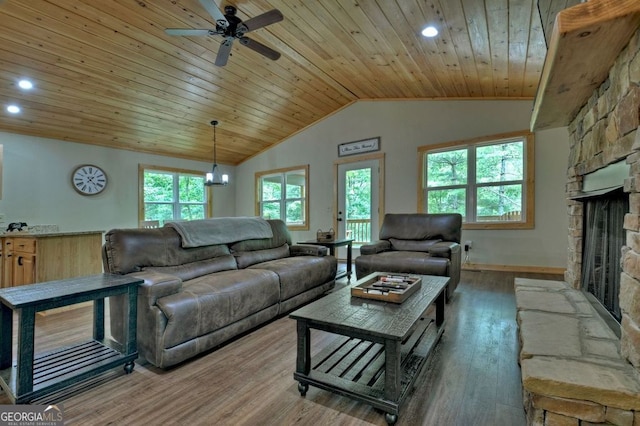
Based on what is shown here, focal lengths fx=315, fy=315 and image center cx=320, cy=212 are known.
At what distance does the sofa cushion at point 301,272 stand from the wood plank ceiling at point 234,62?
2.58 metres

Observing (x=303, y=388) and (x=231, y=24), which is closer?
(x=303, y=388)

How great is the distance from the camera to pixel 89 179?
224 inches

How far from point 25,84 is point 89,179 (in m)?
2.13

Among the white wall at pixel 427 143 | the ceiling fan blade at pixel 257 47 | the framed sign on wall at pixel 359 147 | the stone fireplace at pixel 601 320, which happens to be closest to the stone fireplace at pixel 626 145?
the stone fireplace at pixel 601 320

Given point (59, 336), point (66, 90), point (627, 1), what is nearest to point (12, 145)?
point (66, 90)

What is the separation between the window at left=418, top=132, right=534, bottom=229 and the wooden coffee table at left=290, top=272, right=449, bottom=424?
3.45 meters

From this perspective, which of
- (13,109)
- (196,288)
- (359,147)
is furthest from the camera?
(359,147)

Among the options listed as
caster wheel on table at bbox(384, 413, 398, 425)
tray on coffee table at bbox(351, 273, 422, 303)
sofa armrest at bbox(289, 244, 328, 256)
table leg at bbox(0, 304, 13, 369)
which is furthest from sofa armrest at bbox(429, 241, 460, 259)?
table leg at bbox(0, 304, 13, 369)

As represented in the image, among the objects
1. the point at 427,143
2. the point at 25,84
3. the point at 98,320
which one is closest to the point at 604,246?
the point at 98,320

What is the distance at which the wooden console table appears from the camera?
1629mm

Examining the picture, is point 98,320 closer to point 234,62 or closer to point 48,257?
→ point 48,257

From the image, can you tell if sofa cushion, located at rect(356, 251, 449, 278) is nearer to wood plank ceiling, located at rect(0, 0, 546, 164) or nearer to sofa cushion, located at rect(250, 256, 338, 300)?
sofa cushion, located at rect(250, 256, 338, 300)

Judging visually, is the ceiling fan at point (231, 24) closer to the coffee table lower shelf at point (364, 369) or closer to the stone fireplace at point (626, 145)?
the stone fireplace at point (626, 145)

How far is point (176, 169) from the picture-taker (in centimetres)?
708
